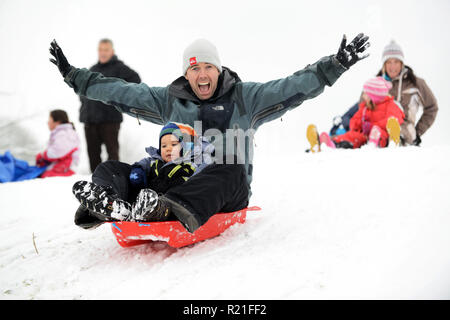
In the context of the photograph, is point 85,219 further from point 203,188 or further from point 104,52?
point 104,52

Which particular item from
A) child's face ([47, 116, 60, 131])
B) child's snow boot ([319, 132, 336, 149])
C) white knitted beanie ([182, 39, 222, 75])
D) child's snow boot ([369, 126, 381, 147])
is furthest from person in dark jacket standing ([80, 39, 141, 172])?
child's snow boot ([369, 126, 381, 147])

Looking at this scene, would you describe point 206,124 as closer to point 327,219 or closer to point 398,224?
point 327,219

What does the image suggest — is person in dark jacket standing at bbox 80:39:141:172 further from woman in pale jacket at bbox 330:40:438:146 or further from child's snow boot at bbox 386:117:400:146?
woman in pale jacket at bbox 330:40:438:146

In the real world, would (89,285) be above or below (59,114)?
below

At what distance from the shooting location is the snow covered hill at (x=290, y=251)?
1.14 m

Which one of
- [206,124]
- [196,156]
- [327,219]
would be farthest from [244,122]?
[327,219]

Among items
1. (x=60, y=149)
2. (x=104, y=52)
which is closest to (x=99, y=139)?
(x=60, y=149)

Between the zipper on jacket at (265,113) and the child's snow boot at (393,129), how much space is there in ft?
8.58

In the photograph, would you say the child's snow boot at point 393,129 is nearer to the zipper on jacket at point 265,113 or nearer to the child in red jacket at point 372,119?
the child in red jacket at point 372,119

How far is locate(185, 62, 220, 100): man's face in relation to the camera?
6.59ft

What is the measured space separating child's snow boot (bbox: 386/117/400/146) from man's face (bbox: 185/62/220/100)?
2720mm

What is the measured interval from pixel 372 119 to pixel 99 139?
11.1 ft
